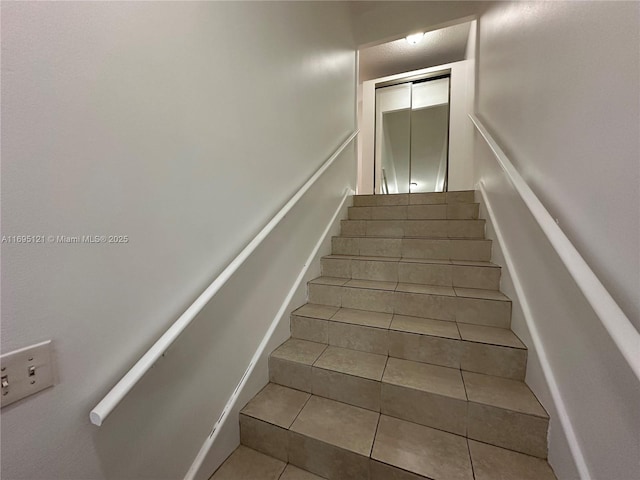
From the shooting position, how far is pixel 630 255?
0.61 metres

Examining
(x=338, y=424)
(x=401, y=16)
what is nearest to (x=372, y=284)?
(x=338, y=424)

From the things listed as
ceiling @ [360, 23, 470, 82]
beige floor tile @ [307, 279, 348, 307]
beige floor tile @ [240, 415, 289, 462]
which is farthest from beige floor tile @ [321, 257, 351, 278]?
ceiling @ [360, 23, 470, 82]

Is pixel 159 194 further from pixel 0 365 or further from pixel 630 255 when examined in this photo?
pixel 630 255

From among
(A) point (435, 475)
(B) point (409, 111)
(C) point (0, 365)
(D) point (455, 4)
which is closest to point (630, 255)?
(A) point (435, 475)

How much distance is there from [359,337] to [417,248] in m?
0.96

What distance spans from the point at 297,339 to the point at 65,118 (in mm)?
1444

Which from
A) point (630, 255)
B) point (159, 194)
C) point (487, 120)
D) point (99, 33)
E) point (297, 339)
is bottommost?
point (297, 339)

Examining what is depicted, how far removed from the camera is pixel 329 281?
1.91 metres

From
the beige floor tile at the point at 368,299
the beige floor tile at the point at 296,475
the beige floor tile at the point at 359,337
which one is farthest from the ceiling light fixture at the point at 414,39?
the beige floor tile at the point at 296,475

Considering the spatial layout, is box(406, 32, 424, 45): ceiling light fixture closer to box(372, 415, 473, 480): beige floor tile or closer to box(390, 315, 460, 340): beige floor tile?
box(390, 315, 460, 340): beige floor tile

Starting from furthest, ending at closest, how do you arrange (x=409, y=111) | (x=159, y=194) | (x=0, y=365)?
(x=409, y=111) → (x=159, y=194) → (x=0, y=365)

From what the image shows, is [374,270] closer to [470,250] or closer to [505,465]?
[470,250]

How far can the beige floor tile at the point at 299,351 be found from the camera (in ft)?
4.52

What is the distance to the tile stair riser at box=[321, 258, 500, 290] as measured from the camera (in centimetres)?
166
